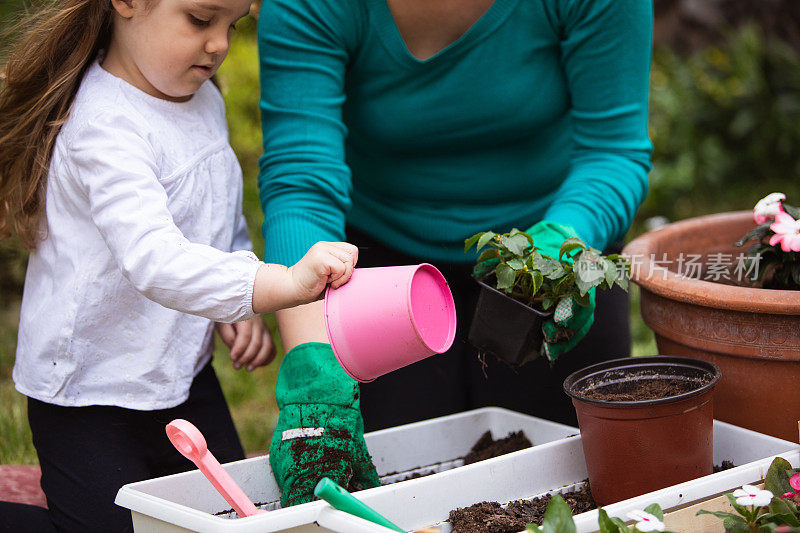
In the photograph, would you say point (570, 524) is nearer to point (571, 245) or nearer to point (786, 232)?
point (571, 245)

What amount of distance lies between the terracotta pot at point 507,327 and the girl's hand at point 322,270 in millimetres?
286

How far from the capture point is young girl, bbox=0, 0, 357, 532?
4.81 feet

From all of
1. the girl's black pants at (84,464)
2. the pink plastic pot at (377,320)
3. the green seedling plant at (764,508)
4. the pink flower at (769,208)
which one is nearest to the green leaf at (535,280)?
the pink plastic pot at (377,320)

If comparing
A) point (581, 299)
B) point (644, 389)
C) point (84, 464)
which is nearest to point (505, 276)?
point (581, 299)

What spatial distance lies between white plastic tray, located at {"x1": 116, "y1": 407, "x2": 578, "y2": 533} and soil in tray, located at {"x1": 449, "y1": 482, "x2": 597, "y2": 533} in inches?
4.0

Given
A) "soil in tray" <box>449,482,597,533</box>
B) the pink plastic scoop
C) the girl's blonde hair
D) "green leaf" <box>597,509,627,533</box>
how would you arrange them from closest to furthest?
"green leaf" <box>597,509,627,533</box> < the pink plastic scoop < "soil in tray" <box>449,482,597,533</box> < the girl's blonde hair

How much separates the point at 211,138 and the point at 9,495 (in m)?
0.84

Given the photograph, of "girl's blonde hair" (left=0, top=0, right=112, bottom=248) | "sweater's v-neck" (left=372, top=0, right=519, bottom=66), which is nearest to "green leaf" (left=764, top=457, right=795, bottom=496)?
"sweater's v-neck" (left=372, top=0, right=519, bottom=66)

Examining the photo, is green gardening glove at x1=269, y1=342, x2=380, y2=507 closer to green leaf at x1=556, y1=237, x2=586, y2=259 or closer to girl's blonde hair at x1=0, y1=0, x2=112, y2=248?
green leaf at x1=556, y1=237, x2=586, y2=259

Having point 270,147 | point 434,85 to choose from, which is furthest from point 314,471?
point 434,85

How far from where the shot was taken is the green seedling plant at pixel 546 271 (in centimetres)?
136

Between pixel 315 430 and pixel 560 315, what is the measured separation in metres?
0.43

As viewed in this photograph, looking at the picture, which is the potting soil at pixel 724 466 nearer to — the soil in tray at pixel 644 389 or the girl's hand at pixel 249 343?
the soil in tray at pixel 644 389

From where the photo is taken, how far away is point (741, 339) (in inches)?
57.6
